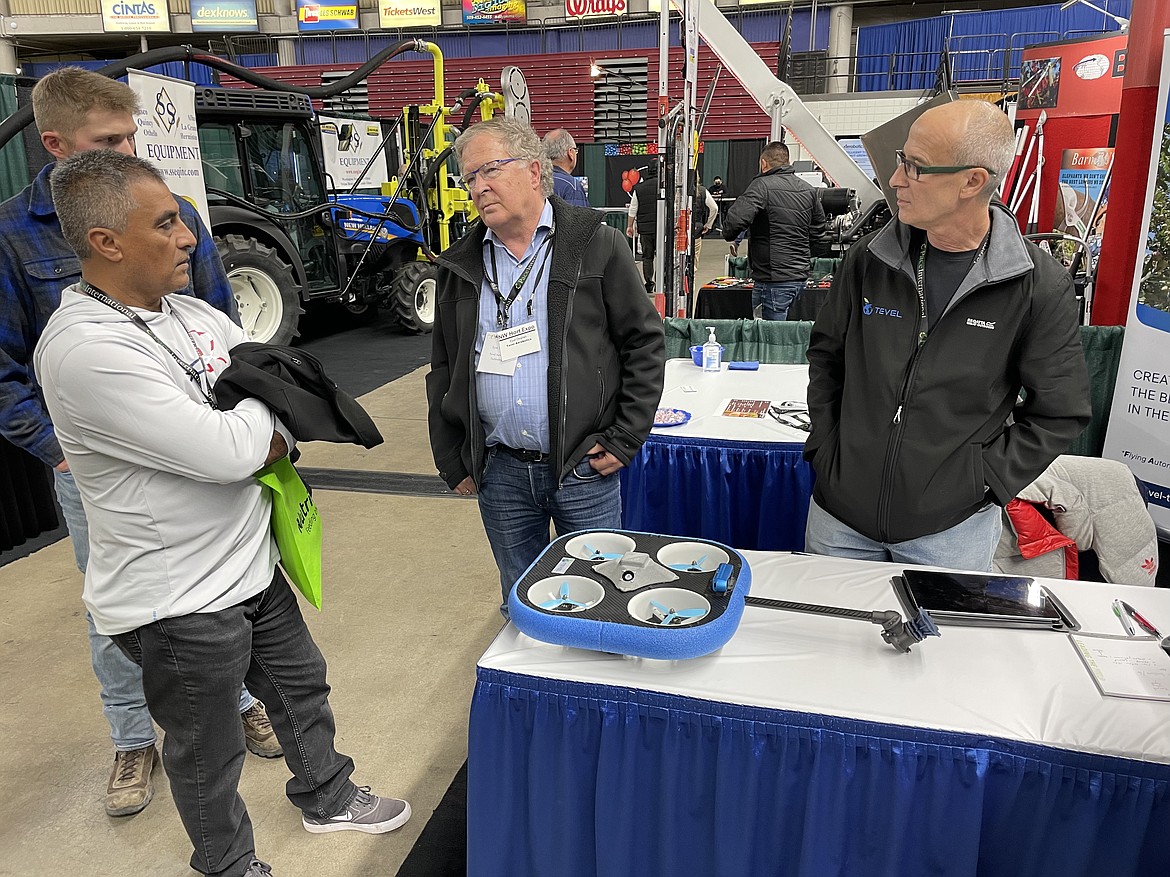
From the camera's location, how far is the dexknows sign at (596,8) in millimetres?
18156

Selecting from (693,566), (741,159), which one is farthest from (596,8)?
(693,566)

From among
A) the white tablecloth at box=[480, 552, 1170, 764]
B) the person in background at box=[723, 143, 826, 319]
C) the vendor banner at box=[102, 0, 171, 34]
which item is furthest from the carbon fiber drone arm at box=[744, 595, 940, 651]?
the vendor banner at box=[102, 0, 171, 34]

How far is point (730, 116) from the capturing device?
18688mm

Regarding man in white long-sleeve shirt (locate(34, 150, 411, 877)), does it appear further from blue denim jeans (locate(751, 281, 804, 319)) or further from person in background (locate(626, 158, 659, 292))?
person in background (locate(626, 158, 659, 292))

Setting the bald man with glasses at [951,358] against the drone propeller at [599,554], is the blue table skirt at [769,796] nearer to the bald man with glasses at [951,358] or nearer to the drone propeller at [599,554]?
the drone propeller at [599,554]

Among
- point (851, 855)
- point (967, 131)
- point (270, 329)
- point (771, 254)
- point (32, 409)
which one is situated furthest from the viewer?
point (270, 329)

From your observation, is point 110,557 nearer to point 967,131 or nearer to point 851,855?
point 851,855

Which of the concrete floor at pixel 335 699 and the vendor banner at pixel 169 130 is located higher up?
the vendor banner at pixel 169 130

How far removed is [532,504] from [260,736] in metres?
1.05

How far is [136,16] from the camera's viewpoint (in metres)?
19.2

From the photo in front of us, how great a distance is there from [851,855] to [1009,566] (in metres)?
1.50

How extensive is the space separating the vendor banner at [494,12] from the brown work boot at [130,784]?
765 inches

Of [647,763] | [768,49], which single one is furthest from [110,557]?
[768,49]

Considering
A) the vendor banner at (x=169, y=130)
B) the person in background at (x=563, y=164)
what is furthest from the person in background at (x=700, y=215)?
the vendor banner at (x=169, y=130)
